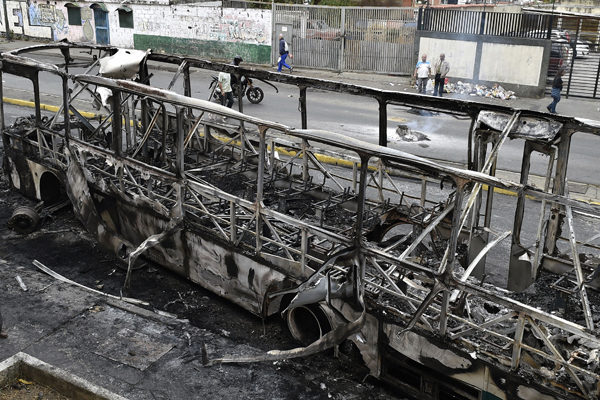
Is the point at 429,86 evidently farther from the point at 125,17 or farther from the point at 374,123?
the point at 125,17

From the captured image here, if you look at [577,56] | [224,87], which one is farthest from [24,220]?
[577,56]

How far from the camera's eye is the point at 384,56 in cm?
2498

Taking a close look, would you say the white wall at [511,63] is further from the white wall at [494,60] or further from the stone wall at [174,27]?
the stone wall at [174,27]

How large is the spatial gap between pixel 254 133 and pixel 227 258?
10.4ft

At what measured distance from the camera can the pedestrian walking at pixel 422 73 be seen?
71.4 feet

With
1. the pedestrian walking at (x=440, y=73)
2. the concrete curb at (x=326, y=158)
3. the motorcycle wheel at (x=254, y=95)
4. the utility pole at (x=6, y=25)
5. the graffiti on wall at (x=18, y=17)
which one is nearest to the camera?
the concrete curb at (x=326, y=158)

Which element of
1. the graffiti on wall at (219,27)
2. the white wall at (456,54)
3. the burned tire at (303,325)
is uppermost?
the graffiti on wall at (219,27)

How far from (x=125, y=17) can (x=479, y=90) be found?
17.3 m

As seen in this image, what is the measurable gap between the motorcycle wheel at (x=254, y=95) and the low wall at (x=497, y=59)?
794cm

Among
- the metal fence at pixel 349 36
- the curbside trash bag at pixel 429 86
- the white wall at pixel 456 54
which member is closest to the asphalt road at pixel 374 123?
the curbside trash bag at pixel 429 86

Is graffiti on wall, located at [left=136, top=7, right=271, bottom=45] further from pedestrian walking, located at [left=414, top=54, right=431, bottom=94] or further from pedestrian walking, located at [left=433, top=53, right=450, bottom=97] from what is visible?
pedestrian walking, located at [left=433, top=53, right=450, bottom=97]

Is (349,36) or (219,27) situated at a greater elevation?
(219,27)

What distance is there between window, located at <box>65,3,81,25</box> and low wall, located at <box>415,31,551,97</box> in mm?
18065

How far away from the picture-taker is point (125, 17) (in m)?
29.9
